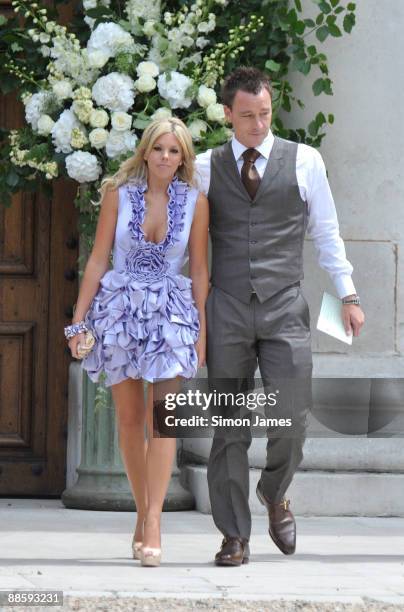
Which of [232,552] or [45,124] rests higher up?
[45,124]

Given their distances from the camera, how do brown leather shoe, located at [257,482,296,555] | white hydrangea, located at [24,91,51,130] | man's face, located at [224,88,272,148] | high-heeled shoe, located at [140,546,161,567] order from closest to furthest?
high-heeled shoe, located at [140,546,161,567] < man's face, located at [224,88,272,148] < brown leather shoe, located at [257,482,296,555] < white hydrangea, located at [24,91,51,130]

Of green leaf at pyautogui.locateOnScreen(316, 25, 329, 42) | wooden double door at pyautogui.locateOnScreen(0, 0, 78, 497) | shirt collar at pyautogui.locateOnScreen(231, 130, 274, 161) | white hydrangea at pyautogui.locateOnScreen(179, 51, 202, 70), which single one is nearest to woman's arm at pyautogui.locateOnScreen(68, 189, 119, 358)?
shirt collar at pyautogui.locateOnScreen(231, 130, 274, 161)

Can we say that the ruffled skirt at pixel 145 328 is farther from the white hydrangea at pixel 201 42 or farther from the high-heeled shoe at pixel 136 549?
the white hydrangea at pixel 201 42

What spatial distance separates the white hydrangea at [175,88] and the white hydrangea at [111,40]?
0.21 meters

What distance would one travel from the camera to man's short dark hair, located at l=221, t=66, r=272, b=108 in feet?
17.5

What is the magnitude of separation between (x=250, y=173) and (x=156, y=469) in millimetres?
1100

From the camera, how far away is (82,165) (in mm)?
6547

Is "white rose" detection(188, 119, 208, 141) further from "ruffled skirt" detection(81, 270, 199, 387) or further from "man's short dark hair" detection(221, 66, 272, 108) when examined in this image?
"ruffled skirt" detection(81, 270, 199, 387)

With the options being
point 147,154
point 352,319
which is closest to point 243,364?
point 352,319

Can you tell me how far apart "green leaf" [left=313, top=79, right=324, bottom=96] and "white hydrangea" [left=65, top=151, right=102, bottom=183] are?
1.13 metres

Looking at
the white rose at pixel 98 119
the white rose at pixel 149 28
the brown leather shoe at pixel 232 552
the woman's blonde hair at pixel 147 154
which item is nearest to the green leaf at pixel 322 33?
the white rose at pixel 149 28

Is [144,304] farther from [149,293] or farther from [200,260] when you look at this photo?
[200,260]

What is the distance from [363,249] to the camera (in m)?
7.16

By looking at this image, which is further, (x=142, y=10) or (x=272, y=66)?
(x=272, y=66)
